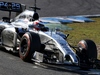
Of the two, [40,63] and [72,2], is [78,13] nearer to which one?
[72,2]

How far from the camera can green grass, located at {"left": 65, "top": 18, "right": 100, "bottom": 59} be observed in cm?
1402

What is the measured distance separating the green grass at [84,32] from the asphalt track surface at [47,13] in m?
3.60

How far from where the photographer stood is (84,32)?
53.7 ft

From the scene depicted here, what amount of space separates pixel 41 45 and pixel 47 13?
43.3 ft

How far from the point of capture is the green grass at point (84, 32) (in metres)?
14.0

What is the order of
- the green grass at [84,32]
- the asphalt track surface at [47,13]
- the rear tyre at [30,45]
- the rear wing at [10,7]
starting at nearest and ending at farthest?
the asphalt track surface at [47,13]
the rear tyre at [30,45]
the rear wing at [10,7]
the green grass at [84,32]

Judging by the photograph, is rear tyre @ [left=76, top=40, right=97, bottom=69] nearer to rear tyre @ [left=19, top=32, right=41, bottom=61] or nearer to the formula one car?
the formula one car

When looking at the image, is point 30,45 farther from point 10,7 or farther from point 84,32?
point 84,32

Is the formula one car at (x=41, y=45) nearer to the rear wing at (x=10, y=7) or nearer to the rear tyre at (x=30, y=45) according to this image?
the rear tyre at (x=30, y=45)

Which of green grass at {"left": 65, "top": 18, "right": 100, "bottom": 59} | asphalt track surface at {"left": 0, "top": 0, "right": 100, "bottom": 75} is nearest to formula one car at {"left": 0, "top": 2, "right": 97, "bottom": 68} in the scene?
asphalt track surface at {"left": 0, "top": 0, "right": 100, "bottom": 75}

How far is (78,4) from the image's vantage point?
2719 centimetres

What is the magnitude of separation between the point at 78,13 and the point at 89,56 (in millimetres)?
14905

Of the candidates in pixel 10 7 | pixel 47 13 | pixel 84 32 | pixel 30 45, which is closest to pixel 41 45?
pixel 30 45

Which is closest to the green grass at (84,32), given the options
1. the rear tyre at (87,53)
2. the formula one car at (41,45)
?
the formula one car at (41,45)
